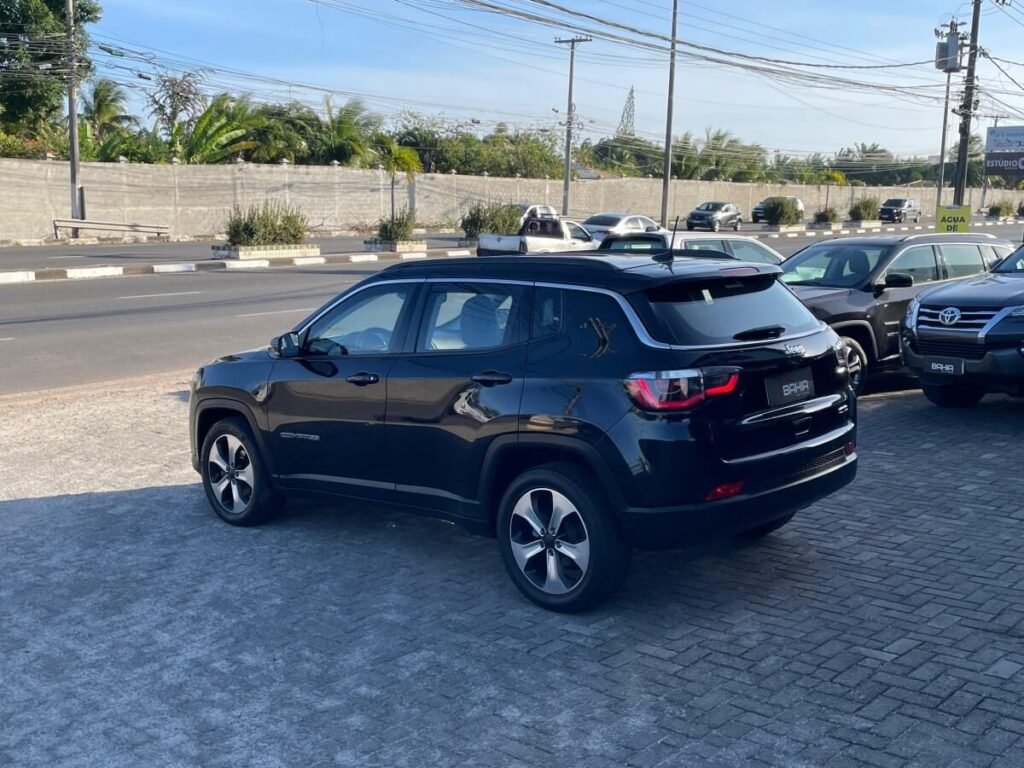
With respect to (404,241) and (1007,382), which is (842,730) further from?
(404,241)

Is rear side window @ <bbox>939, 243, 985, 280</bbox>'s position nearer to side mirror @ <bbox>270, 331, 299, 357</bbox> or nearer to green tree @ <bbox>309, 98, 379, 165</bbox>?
side mirror @ <bbox>270, 331, 299, 357</bbox>

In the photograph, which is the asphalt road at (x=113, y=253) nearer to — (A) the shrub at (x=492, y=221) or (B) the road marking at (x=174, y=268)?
(A) the shrub at (x=492, y=221)

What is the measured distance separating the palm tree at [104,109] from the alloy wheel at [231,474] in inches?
1941

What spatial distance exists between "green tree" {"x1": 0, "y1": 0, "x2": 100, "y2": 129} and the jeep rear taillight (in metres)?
38.1

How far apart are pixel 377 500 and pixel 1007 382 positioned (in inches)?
237

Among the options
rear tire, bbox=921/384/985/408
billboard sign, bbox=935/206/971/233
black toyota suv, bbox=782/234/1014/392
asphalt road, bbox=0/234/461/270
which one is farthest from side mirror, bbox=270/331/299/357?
asphalt road, bbox=0/234/461/270

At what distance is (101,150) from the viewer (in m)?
45.4

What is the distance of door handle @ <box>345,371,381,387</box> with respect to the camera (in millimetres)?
5825

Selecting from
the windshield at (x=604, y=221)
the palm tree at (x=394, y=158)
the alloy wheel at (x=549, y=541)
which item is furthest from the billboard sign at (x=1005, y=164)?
the alloy wheel at (x=549, y=541)

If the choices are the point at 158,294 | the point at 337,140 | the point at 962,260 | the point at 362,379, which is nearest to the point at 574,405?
the point at 362,379

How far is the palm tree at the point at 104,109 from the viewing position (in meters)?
51.7

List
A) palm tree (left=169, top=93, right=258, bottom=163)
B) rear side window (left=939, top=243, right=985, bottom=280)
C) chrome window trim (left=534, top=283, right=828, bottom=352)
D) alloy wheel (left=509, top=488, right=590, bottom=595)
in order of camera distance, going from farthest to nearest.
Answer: palm tree (left=169, top=93, right=258, bottom=163) < rear side window (left=939, top=243, right=985, bottom=280) < alloy wheel (left=509, top=488, right=590, bottom=595) < chrome window trim (left=534, top=283, right=828, bottom=352)

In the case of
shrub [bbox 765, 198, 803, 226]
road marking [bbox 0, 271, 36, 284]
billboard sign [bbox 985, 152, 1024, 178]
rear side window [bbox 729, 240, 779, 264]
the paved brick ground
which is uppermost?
billboard sign [bbox 985, 152, 1024, 178]

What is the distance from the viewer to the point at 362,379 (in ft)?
19.3
